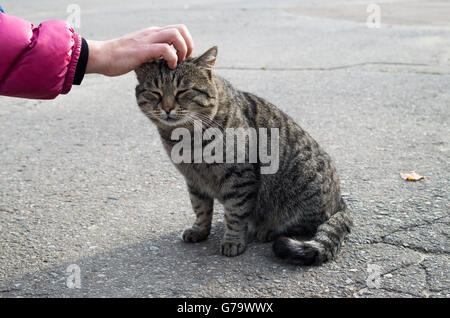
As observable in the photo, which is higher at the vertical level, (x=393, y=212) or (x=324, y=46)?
(x=324, y=46)

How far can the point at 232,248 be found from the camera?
2781 millimetres

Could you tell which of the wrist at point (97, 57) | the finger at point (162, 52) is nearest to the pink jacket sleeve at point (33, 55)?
the wrist at point (97, 57)

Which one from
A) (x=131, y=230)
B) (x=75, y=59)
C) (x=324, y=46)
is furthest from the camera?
(x=324, y=46)

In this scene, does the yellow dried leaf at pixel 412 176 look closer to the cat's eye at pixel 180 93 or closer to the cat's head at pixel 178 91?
the cat's head at pixel 178 91

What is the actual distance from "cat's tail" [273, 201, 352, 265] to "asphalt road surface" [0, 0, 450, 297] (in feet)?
0.19

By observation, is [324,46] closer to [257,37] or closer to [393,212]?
[257,37]

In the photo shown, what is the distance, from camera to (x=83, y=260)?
2736mm

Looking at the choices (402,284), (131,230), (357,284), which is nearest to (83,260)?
(131,230)

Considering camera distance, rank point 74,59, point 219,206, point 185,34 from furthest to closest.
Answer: point 219,206 → point 185,34 → point 74,59

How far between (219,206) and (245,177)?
0.67m

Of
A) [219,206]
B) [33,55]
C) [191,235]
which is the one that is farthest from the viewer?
[219,206]

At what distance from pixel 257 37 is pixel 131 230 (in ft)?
18.3

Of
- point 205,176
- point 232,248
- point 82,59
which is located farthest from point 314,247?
point 82,59

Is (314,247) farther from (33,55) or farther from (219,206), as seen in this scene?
(33,55)
